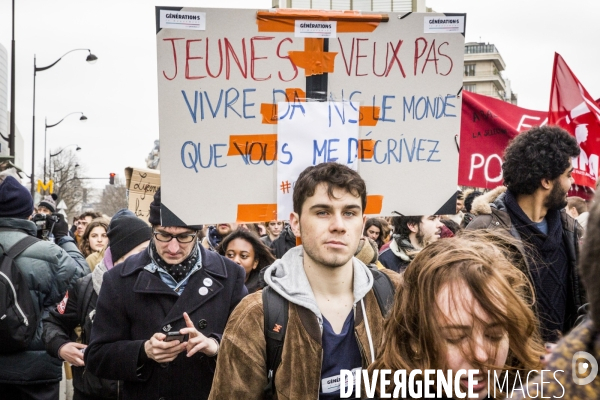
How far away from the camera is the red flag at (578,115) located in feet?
20.0

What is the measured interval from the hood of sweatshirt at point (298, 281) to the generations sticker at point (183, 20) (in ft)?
4.05

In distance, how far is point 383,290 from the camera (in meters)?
2.84

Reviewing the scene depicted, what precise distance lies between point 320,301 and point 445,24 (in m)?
1.71

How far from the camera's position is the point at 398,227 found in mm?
6395

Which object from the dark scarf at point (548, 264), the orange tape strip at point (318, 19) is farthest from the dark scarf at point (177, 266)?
the dark scarf at point (548, 264)

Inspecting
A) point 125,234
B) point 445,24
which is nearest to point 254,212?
point 445,24

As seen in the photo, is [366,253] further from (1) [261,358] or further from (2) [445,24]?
(1) [261,358]

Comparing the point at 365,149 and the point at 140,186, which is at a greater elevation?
the point at 365,149

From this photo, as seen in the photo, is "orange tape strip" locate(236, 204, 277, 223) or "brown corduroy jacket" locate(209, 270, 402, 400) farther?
"orange tape strip" locate(236, 204, 277, 223)

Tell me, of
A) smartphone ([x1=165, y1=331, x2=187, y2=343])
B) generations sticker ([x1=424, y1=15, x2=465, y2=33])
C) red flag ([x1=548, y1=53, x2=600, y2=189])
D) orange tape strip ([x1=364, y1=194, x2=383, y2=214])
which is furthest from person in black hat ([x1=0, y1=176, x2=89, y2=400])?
red flag ([x1=548, y1=53, x2=600, y2=189])

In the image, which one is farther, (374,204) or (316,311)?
(374,204)

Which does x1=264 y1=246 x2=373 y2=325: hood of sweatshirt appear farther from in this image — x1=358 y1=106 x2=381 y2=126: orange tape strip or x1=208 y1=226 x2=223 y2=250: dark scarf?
x1=208 y1=226 x2=223 y2=250: dark scarf

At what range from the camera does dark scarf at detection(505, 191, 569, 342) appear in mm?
3871

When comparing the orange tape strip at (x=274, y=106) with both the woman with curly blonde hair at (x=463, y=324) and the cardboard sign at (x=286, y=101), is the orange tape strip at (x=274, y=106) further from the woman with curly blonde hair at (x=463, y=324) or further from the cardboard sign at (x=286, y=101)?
the woman with curly blonde hair at (x=463, y=324)
